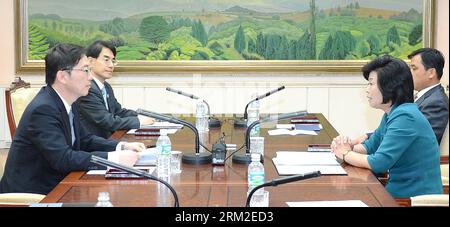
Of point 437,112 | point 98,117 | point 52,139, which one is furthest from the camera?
point 98,117

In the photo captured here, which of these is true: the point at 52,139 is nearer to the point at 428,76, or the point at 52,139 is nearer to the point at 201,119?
the point at 201,119

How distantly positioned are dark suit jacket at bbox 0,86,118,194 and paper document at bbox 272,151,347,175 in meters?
0.74

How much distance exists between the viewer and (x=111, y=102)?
4629 mm

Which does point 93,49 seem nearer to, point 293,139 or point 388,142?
point 293,139

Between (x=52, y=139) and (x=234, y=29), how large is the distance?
3.00 metres

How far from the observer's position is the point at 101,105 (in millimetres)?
4227

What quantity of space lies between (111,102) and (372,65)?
7.19 ft

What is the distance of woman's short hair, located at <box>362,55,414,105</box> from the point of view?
2.86 metres

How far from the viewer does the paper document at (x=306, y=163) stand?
105 inches

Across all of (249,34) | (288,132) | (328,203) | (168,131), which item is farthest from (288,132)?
(249,34)

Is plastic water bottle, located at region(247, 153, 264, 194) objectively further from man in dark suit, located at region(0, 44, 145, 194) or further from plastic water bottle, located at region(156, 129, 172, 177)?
man in dark suit, located at region(0, 44, 145, 194)

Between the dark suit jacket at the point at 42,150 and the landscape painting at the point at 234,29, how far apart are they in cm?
264
